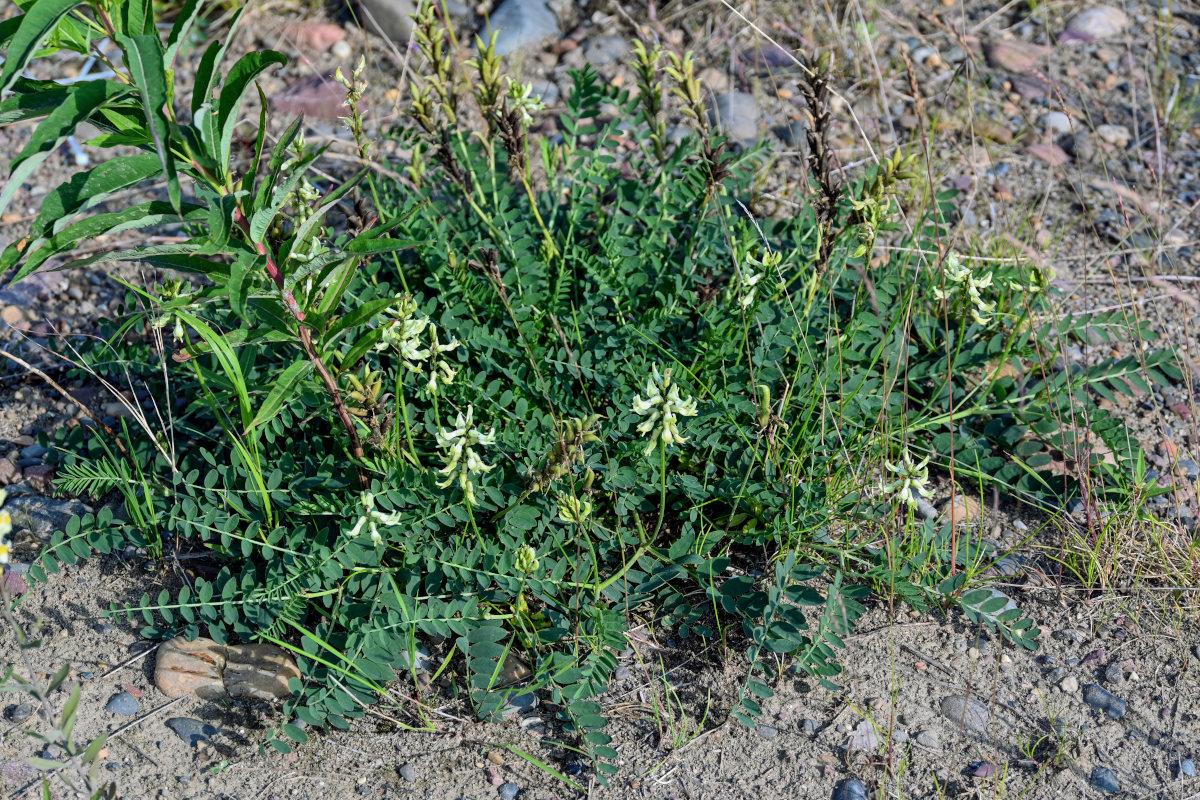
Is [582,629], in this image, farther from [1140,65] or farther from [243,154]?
[1140,65]

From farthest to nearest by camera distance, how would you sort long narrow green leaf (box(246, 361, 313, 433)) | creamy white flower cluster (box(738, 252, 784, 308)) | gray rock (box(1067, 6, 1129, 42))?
gray rock (box(1067, 6, 1129, 42)) → creamy white flower cluster (box(738, 252, 784, 308)) → long narrow green leaf (box(246, 361, 313, 433))

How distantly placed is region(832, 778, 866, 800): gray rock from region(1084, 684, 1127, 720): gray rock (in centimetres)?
64

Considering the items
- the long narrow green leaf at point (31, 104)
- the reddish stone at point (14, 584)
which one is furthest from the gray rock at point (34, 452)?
the long narrow green leaf at point (31, 104)

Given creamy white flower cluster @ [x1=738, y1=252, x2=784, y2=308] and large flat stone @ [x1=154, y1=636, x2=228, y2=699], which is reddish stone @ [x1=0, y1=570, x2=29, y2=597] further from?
creamy white flower cluster @ [x1=738, y1=252, x2=784, y2=308]

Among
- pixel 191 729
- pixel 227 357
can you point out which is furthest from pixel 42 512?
pixel 227 357

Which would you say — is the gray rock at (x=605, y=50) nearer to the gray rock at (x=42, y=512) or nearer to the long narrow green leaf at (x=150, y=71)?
the gray rock at (x=42, y=512)

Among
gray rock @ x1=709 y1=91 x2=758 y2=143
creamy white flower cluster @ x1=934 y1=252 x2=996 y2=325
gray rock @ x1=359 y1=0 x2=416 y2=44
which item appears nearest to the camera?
creamy white flower cluster @ x1=934 y1=252 x2=996 y2=325

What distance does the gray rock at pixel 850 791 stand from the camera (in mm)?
2246

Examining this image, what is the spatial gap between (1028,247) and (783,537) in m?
1.64

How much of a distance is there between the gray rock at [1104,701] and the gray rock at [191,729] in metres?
2.13

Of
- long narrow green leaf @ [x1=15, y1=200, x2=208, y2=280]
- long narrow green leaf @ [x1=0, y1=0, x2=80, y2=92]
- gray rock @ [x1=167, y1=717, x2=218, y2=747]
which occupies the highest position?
long narrow green leaf @ [x1=0, y1=0, x2=80, y2=92]

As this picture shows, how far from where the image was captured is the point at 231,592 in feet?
7.86

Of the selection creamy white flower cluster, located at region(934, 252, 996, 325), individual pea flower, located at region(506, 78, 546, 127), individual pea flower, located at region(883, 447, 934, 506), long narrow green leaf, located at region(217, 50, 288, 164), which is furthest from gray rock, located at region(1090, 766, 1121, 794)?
long narrow green leaf, located at region(217, 50, 288, 164)

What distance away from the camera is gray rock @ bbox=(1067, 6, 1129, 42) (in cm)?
461
